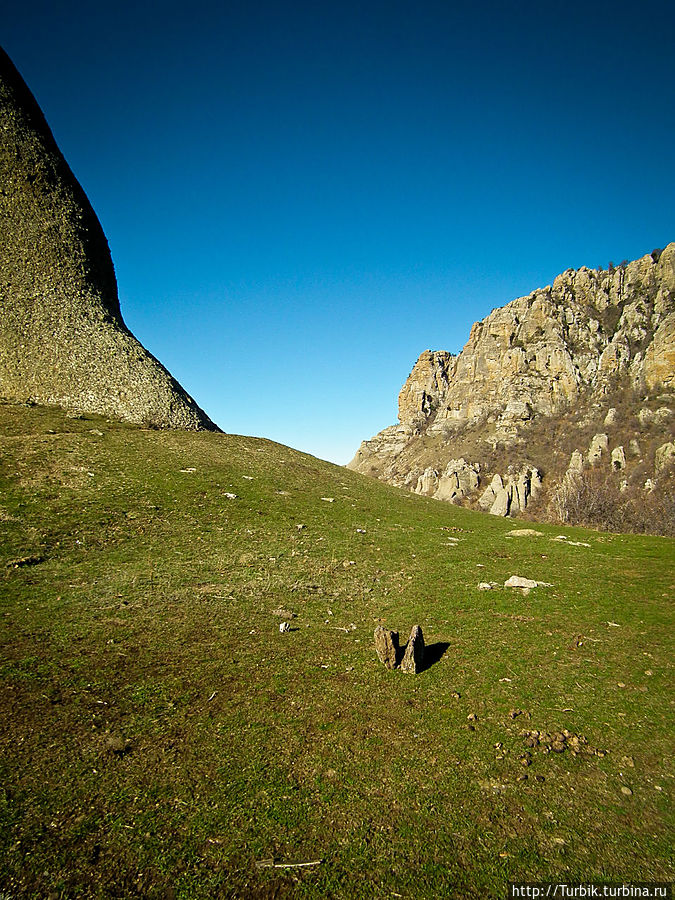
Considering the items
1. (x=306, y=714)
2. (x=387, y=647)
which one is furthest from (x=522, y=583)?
(x=306, y=714)

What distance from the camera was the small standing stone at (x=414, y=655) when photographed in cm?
830

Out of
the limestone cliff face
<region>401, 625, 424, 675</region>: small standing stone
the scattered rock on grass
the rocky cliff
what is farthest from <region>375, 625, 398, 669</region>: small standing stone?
the limestone cliff face

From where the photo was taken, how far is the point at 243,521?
17.1 m

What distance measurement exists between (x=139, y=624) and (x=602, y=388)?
526 ft

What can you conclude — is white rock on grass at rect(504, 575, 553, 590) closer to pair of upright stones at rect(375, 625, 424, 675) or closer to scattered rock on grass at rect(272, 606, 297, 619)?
pair of upright stones at rect(375, 625, 424, 675)

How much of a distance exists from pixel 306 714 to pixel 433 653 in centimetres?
332

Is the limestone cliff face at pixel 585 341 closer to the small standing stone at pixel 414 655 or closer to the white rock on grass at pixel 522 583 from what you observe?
the white rock on grass at pixel 522 583

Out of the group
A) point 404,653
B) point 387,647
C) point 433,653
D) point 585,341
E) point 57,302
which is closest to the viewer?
point 387,647

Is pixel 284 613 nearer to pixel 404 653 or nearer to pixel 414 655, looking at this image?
pixel 404 653

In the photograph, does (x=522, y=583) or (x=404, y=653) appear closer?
(x=404, y=653)

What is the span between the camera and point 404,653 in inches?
340

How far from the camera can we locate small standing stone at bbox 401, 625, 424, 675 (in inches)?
327

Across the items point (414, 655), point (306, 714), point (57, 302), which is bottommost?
point (306, 714)

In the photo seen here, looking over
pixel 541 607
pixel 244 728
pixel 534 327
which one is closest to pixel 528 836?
pixel 244 728
